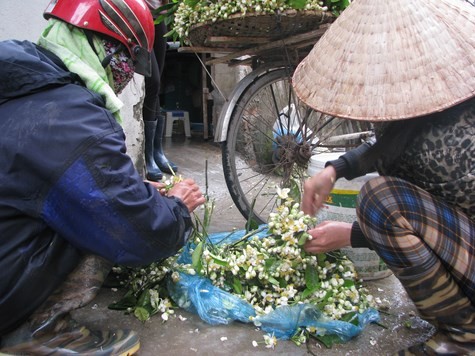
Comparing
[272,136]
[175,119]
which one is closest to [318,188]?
[272,136]

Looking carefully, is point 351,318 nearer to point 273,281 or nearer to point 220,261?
point 273,281

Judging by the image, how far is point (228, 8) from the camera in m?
2.70

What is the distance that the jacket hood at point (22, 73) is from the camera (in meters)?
1.59

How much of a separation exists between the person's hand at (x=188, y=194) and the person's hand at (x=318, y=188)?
0.50 metres

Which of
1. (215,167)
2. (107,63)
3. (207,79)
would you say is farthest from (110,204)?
(207,79)

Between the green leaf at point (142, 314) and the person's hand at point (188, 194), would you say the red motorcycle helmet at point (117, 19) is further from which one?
the green leaf at point (142, 314)

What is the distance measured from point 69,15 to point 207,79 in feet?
21.1

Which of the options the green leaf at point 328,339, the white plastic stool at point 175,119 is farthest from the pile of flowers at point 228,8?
the white plastic stool at point 175,119

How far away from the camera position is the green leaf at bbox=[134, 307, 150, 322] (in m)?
2.20

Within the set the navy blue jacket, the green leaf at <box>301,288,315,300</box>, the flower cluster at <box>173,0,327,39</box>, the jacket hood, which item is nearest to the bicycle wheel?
the flower cluster at <box>173,0,327,39</box>

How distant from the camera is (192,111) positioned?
9.67 m

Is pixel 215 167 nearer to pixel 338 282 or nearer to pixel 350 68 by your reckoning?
pixel 338 282

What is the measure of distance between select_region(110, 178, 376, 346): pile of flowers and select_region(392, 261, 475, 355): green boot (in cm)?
44

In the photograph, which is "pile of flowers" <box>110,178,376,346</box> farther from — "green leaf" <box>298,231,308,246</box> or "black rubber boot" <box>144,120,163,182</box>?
"black rubber boot" <box>144,120,163,182</box>
